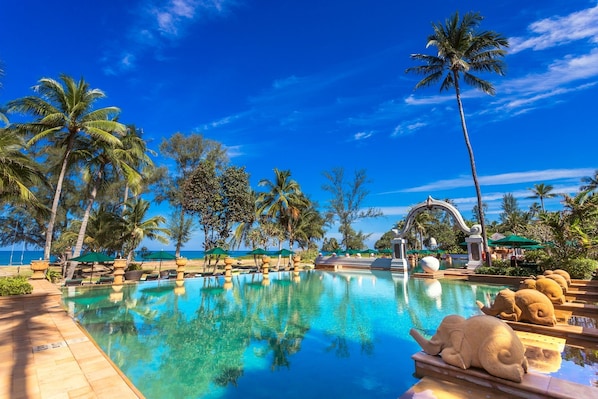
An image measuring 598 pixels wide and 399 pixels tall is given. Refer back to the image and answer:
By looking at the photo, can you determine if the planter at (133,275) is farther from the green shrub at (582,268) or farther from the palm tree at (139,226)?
the green shrub at (582,268)

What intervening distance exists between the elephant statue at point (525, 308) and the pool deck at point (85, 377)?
11.4 feet

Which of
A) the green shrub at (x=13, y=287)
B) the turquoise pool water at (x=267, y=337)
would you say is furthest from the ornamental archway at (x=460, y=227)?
the green shrub at (x=13, y=287)

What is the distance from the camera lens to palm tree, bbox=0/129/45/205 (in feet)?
38.7

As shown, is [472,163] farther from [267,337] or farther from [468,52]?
[267,337]

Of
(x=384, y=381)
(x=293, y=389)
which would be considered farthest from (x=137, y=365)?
(x=384, y=381)

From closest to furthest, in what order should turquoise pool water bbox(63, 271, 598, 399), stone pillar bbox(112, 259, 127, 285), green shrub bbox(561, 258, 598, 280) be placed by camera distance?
turquoise pool water bbox(63, 271, 598, 399) → green shrub bbox(561, 258, 598, 280) → stone pillar bbox(112, 259, 127, 285)

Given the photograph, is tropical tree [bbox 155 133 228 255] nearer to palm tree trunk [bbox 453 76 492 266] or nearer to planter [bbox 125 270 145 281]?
planter [bbox 125 270 145 281]

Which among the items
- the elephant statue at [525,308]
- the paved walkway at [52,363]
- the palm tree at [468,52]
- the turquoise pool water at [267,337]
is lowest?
the turquoise pool water at [267,337]

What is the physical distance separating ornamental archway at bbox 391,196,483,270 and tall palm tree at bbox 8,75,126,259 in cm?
2254

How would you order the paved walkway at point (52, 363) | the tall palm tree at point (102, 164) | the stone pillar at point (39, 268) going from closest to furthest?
the paved walkway at point (52, 363) → the stone pillar at point (39, 268) → the tall palm tree at point (102, 164)

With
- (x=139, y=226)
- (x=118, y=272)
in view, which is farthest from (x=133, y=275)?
(x=139, y=226)

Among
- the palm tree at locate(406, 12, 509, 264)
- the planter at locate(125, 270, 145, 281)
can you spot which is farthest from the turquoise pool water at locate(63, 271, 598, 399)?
the palm tree at locate(406, 12, 509, 264)

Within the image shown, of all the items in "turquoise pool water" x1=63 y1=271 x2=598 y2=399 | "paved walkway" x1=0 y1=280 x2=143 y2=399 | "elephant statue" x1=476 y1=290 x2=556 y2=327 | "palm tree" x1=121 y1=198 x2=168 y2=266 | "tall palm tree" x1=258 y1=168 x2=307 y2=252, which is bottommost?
"turquoise pool water" x1=63 y1=271 x2=598 y2=399

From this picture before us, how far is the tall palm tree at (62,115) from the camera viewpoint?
53.8ft
